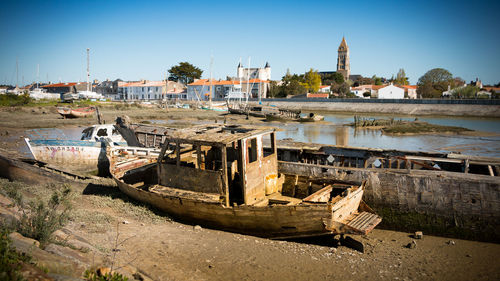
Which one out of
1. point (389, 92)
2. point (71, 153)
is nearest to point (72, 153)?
point (71, 153)

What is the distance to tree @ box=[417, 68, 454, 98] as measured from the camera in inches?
3155

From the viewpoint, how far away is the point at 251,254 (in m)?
6.88

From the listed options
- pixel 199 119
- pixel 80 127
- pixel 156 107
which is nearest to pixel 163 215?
pixel 80 127

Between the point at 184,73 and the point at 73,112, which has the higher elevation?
the point at 184,73

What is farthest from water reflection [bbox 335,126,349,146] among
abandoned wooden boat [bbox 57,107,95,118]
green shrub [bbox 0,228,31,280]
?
abandoned wooden boat [bbox 57,107,95,118]

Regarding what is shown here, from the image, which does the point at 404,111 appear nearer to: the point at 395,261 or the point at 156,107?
the point at 156,107

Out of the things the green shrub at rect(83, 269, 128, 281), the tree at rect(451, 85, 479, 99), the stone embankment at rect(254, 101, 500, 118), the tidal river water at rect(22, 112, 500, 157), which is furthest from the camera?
the tree at rect(451, 85, 479, 99)

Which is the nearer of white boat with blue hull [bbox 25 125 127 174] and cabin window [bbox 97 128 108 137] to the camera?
white boat with blue hull [bbox 25 125 127 174]

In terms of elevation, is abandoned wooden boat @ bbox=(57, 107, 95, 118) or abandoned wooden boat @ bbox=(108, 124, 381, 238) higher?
abandoned wooden boat @ bbox=(57, 107, 95, 118)

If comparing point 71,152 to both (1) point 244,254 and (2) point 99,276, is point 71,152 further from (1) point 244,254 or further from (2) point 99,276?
(2) point 99,276

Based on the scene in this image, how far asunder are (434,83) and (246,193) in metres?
95.9

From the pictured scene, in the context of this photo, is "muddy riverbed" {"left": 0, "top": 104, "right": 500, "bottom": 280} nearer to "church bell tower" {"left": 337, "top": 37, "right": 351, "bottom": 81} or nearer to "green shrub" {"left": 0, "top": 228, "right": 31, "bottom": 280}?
"green shrub" {"left": 0, "top": 228, "right": 31, "bottom": 280}

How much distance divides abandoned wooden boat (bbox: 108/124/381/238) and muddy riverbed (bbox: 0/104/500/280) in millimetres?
381

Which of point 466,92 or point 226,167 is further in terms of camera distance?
point 466,92
